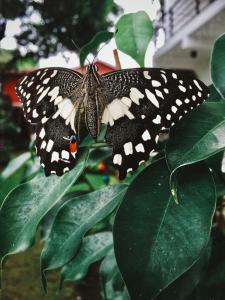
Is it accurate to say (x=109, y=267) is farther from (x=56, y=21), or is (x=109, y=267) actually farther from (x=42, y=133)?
(x=56, y=21)

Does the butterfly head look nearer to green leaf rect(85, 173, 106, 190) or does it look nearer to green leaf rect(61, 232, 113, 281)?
green leaf rect(61, 232, 113, 281)

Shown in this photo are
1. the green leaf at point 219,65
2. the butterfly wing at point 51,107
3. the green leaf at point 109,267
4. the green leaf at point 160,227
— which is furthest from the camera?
the green leaf at point 109,267

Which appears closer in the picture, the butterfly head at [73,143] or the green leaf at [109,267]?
the butterfly head at [73,143]

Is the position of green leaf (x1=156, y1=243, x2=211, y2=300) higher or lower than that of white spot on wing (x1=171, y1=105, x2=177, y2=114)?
lower

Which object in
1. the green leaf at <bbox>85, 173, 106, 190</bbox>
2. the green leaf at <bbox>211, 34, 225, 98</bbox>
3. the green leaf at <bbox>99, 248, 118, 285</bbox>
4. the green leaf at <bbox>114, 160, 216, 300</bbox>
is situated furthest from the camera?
the green leaf at <bbox>85, 173, 106, 190</bbox>

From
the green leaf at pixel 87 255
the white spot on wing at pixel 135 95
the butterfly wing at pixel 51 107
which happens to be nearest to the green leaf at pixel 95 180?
the green leaf at pixel 87 255

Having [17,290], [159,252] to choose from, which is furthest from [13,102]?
[159,252]

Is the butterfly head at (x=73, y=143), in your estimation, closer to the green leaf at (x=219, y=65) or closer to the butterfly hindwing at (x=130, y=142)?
the butterfly hindwing at (x=130, y=142)

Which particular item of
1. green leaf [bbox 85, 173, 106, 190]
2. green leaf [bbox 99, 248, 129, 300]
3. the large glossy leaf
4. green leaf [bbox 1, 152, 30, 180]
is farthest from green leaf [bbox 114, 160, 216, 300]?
green leaf [bbox 85, 173, 106, 190]
